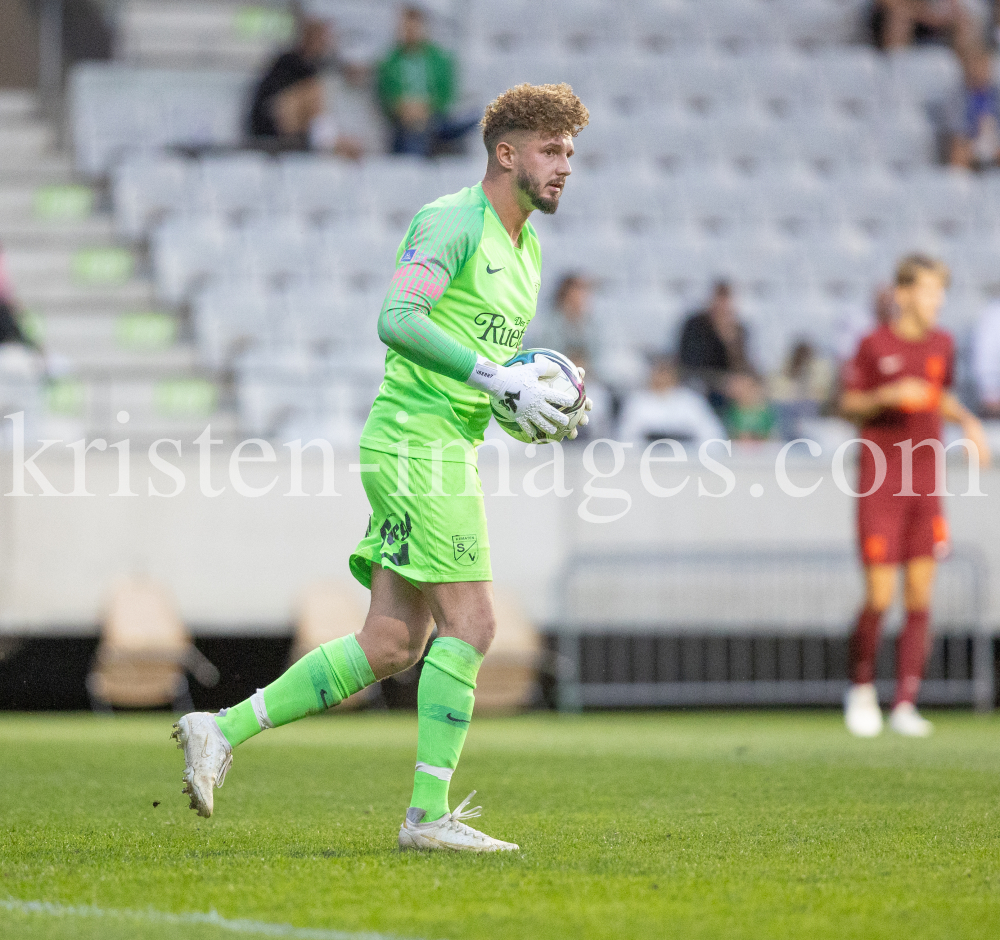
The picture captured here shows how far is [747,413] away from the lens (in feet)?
41.1

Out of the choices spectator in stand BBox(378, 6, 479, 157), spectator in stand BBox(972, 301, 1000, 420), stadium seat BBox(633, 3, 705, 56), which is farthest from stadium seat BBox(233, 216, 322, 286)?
spectator in stand BBox(972, 301, 1000, 420)

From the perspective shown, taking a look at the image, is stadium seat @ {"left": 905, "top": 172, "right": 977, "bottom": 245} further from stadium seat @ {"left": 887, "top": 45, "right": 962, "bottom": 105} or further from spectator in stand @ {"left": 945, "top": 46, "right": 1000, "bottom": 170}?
stadium seat @ {"left": 887, "top": 45, "right": 962, "bottom": 105}

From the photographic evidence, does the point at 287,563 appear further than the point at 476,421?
Yes

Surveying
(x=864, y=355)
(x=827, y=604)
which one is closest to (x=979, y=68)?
(x=827, y=604)

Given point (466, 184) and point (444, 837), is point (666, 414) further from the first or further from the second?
point (444, 837)

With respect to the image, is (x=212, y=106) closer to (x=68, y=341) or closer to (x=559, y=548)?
(x=68, y=341)

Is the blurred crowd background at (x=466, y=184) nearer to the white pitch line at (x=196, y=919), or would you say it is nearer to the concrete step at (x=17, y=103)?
the concrete step at (x=17, y=103)

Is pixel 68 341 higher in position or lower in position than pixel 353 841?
higher

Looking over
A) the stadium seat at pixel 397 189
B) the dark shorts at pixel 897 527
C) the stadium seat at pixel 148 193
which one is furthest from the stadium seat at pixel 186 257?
the dark shorts at pixel 897 527

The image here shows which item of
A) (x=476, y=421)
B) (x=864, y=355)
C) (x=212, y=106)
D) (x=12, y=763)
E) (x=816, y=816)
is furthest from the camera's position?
(x=212, y=106)

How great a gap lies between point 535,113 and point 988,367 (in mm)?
9375

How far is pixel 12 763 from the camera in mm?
7371

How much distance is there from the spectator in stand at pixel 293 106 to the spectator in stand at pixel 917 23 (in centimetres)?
666

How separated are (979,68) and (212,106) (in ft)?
26.9
